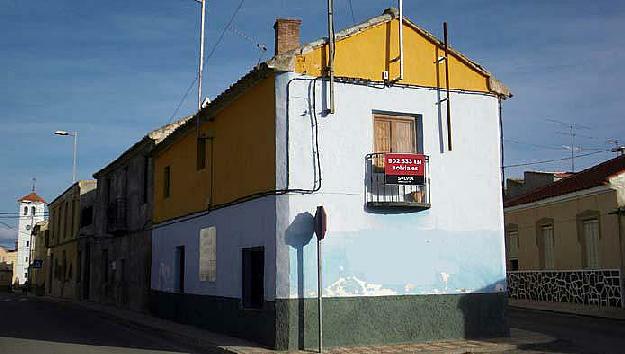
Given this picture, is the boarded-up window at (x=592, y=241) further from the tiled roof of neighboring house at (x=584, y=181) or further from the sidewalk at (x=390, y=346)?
the sidewalk at (x=390, y=346)

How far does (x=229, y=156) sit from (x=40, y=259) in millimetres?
44690

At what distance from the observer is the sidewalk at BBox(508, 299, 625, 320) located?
19.2 meters

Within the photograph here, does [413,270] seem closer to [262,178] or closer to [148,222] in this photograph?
[262,178]

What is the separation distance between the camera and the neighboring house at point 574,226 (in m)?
20.7

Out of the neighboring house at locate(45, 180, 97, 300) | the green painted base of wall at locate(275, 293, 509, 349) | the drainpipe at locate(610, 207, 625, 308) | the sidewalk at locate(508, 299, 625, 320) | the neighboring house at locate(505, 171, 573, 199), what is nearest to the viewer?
the green painted base of wall at locate(275, 293, 509, 349)

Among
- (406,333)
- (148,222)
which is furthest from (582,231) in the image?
(148,222)

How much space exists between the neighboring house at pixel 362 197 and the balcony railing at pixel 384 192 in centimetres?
2

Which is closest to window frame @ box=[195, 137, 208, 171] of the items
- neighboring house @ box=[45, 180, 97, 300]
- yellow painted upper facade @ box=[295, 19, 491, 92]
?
yellow painted upper facade @ box=[295, 19, 491, 92]

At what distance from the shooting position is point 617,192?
20500 millimetres

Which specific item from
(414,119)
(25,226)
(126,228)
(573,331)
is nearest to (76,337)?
(414,119)

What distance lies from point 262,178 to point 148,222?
33.8 ft

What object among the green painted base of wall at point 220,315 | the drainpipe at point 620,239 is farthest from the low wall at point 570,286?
the green painted base of wall at point 220,315

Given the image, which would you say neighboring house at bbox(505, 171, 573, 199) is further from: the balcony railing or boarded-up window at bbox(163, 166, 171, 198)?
the balcony railing

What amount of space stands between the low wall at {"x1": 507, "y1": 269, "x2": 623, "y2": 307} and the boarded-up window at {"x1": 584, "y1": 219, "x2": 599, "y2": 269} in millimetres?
407
